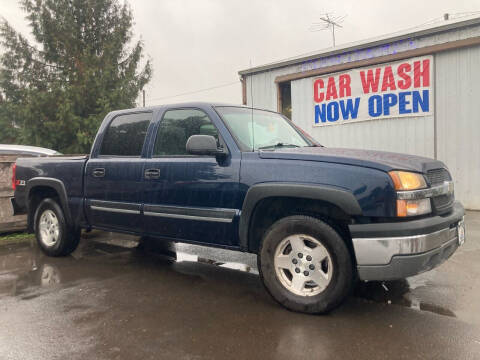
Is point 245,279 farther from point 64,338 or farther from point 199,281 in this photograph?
point 64,338

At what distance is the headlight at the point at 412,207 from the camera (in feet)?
9.98

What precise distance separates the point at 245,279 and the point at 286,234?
1221 millimetres

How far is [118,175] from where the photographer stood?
4.61m

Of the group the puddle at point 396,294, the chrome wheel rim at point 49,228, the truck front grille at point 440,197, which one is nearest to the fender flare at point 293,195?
the truck front grille at point 440,197

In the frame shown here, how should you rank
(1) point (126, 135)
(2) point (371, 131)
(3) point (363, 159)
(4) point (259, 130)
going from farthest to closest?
(2) point (371, 131), (1) point (126, 135), (4) point (259, 130), (3) point (363, 159)

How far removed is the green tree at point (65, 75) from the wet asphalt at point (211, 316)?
60.5 feet

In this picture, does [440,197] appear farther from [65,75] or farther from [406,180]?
[65,75]

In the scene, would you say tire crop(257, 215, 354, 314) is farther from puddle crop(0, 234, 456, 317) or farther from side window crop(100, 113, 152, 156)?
side window crop(100, 113, 152, 156)

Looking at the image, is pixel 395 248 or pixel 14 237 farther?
pixel 14 237

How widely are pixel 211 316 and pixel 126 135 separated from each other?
2.42 metres

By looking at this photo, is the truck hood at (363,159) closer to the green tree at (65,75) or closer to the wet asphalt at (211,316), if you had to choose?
the wet asphalt at (211,316)

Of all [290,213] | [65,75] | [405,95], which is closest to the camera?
[290,213]

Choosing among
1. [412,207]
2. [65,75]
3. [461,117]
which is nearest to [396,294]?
[412,207]

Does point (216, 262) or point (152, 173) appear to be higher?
point (152, 173)
